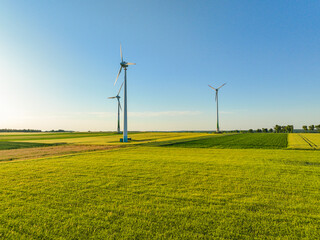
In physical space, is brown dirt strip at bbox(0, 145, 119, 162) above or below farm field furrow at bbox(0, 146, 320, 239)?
below

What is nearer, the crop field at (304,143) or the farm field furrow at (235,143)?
the crop field at (304,143)

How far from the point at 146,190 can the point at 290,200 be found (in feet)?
22.3

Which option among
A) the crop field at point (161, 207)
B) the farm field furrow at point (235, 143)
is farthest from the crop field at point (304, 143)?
the crop field at point (161, 207)

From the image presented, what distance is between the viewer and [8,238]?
17.7 ft

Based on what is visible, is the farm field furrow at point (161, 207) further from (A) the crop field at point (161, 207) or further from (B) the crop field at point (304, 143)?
(B) the crop field at point (304, 143)

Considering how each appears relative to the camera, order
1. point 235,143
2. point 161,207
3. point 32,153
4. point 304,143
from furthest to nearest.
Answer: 1. point 304,143
2. point 235,143
3. point 32,153
4. point 161,207

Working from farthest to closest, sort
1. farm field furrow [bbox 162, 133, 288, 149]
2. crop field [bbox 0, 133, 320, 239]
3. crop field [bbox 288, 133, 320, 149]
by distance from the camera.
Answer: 1. farm field furrow [bbox 162, 133, 288, 149]
2. crop field [bbox 288, 133, 320, 149]
3. crop field [bbox 0, 133, 320, 239]

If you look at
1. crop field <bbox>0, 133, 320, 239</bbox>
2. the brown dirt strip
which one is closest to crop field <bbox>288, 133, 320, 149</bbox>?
crop field <bbox>0, 133, 320, 239</bbox>

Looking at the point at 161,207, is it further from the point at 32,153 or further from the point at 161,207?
the point at 32,153

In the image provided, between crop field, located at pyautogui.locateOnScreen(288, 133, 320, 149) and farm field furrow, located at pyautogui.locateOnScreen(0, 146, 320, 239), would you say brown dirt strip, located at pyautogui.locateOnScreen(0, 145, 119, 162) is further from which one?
crop field, located at pyautogui.locateOnScreen(288, 133, 320, 149)

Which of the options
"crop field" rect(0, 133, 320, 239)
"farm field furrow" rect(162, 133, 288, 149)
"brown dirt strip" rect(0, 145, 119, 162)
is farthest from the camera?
"farm field furrow" rect(162, 133, 288, 149)

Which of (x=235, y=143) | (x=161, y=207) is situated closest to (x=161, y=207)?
(x=161, y=207)

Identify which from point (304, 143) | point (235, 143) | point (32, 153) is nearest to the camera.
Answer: point (32, 153)

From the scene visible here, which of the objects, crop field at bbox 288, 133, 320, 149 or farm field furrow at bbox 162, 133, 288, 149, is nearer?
crop field at bbox 288, 133, 320, 149
